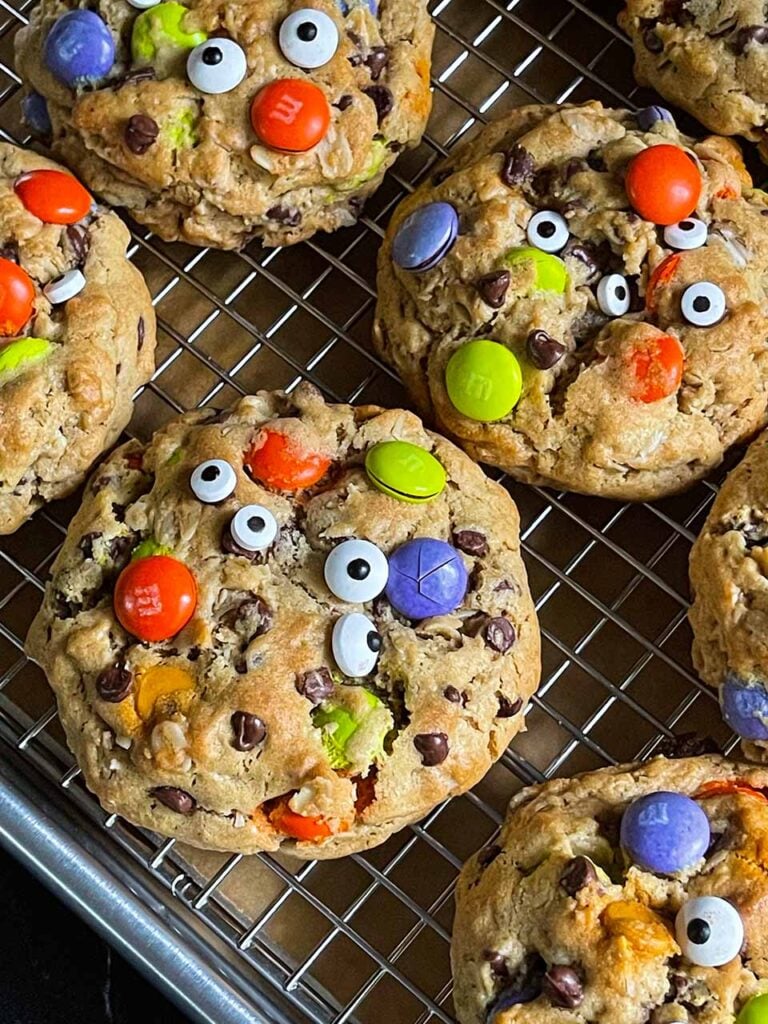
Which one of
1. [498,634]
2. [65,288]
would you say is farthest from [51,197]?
[498,634]

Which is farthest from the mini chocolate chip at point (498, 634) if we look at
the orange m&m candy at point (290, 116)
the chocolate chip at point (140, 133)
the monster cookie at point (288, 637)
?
the chocolate chip at point (140, 133)

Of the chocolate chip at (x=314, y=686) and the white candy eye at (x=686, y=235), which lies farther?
the white candy eye at (x=686, y=235)

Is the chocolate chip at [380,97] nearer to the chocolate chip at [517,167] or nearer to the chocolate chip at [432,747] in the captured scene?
the chocolate chip at [517,167]

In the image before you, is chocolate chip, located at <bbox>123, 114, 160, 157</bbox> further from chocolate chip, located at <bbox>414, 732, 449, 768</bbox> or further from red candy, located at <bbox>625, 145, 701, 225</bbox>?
chocolate chip, located at <bbox>414, 732, 449, 768</bbox>

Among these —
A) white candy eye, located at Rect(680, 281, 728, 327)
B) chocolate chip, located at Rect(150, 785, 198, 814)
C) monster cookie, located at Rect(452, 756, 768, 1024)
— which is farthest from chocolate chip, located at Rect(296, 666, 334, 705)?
white candy eye, located at Rect(680, 281, 728, 327)

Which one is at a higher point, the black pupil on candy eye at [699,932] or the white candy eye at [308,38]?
the white candy eye at [308,38]
